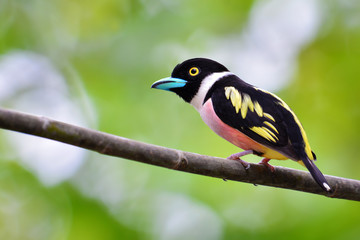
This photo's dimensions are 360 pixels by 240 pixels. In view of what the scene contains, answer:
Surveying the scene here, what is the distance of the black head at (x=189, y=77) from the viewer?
450cm

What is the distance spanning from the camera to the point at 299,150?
3.67m

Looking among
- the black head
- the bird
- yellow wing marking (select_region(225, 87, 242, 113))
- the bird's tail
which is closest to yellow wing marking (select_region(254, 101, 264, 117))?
the bird

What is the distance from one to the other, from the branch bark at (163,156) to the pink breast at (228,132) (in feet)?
1.07

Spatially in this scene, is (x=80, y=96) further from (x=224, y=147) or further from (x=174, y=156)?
(x=174, y=156)

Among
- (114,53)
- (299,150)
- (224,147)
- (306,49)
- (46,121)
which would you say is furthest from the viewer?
(114,53)

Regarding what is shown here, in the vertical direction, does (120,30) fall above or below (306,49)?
below

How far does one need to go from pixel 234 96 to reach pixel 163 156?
4.92 feet

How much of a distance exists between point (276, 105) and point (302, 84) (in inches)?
102

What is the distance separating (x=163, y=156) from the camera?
2.70 meters

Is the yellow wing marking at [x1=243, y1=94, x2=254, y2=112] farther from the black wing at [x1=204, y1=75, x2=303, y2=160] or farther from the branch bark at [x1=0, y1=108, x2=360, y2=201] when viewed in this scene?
the branch bark at [x1=0, y1=108, x2=360, y2=201]

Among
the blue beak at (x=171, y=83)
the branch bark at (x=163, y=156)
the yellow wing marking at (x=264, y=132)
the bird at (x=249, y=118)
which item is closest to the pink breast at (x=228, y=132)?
the bird at (x=249, y=118)

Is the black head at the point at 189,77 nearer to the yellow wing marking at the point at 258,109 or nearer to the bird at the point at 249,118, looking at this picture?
the bird at the point at 249,118

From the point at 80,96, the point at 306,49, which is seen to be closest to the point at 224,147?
the point at 306,49

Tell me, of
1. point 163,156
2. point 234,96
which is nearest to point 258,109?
point 234,96
